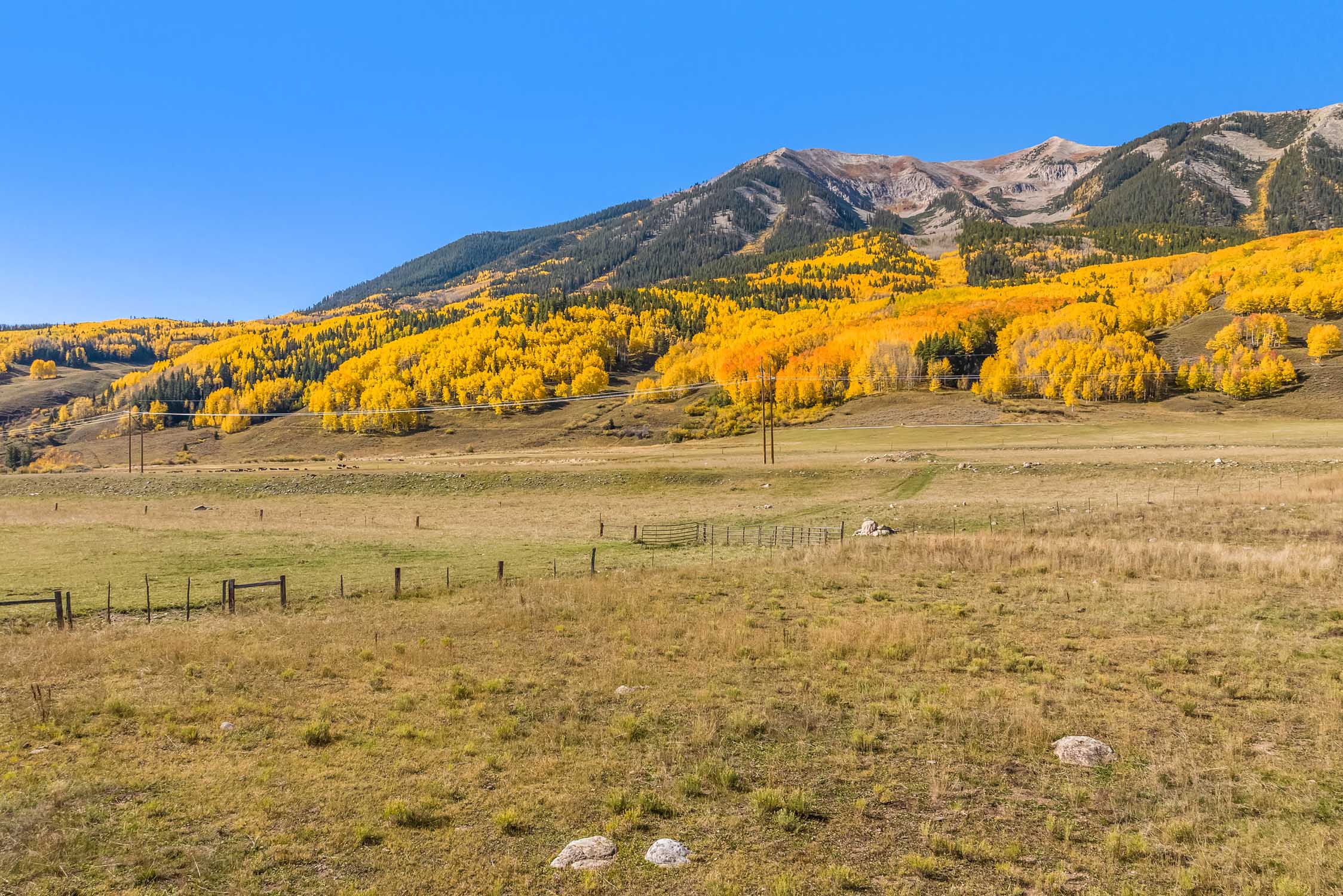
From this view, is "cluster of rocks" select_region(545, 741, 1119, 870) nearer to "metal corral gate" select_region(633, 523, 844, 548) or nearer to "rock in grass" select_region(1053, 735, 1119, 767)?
"rock in grass" select_region(1053, 735, 1119, 767)

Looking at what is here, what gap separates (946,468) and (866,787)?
210ft

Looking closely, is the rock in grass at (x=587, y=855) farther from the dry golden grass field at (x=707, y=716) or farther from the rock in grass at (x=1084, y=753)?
the rock in grass at (x=1084, y=753)

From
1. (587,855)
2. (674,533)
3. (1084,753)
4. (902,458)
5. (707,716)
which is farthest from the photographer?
(902,458)

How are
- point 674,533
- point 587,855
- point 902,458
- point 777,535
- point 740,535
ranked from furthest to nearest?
point 902,458 → point 674,533 → point 740,535 → point 777,535 → point 587,855

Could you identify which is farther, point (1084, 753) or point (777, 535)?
point (777, 535)

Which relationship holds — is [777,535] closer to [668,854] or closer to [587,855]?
[668,854]

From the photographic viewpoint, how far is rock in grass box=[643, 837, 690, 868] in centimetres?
1012

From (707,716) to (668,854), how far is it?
578 centimetres

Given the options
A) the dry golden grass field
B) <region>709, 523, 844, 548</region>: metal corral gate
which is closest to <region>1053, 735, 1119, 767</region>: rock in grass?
the dry golden grass field

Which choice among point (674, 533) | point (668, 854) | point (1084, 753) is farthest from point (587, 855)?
point (674, 533)

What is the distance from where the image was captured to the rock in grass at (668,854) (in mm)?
10117

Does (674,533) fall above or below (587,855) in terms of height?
below

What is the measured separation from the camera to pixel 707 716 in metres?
15.9

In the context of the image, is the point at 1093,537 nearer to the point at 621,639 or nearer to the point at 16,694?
the point at 621,639
